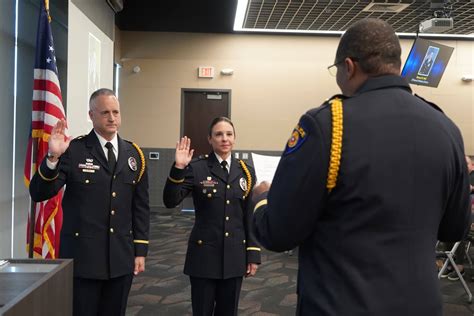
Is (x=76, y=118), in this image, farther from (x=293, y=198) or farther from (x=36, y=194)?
(x=293, y=198)

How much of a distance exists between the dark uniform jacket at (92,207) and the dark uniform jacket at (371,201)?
1.27 metres

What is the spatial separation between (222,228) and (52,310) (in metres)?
0.98

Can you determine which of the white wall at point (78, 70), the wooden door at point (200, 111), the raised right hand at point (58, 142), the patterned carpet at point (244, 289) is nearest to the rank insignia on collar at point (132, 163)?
the raised right hand at point (58, 142)

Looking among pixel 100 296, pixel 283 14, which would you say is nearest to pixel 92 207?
pixel 100 296

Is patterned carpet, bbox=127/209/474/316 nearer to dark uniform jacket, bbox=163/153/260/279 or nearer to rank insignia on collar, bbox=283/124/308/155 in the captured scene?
dark uniform jacket, bbox=163/153/260/279

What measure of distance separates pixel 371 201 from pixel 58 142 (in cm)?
144

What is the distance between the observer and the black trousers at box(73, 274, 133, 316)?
2078mm

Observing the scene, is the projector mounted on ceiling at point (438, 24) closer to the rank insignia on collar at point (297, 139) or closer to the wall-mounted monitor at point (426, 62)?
the wall-mounted monitor at point (426, 62)

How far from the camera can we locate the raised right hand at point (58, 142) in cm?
196

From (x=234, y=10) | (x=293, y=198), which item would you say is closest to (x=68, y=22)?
(x=293, y=198)

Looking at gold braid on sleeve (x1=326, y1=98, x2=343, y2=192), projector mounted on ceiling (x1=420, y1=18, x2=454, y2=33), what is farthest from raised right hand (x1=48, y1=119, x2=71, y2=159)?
projector mounted on ceiling (x1=420, y1=18, x2=454, y2=33)

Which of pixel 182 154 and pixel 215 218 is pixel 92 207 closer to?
pixel 182 154

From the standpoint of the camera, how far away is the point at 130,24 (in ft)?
27.9

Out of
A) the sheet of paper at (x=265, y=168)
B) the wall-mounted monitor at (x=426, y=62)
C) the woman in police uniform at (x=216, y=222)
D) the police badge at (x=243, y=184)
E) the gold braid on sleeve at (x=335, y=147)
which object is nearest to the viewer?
the gold braid on sleeve at (x=335, y=147)
